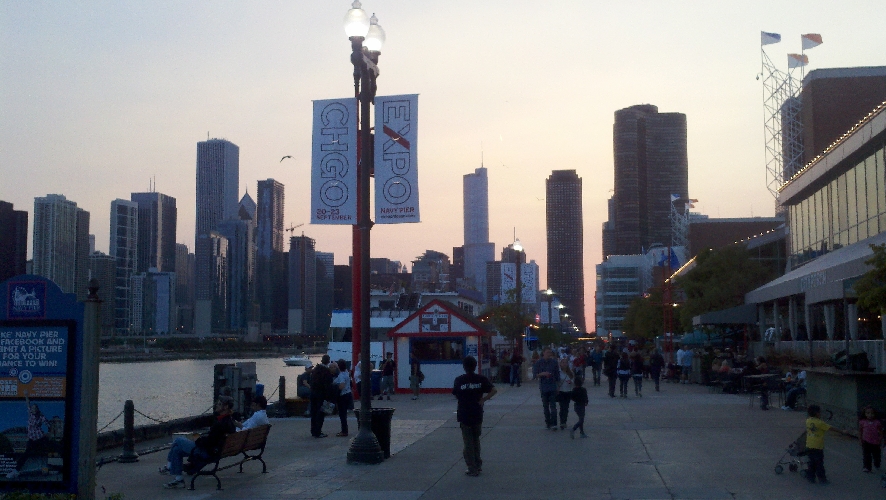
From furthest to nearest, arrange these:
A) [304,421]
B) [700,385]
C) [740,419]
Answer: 1. [700,385]
2. [304,421]
3. [740,419]

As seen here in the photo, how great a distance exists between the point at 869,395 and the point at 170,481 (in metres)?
11.1

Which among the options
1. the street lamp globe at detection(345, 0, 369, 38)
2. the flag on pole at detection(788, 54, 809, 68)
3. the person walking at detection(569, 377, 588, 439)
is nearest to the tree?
the person walking at detection(569, 377, 588, 439)

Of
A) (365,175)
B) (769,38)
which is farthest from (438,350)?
(769,38)

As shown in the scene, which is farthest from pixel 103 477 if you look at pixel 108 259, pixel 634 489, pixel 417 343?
pixel 108 259

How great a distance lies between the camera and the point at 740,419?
778 inches

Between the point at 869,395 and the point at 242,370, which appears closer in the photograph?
the point at 869,395

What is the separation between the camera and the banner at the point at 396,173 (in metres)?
15.1

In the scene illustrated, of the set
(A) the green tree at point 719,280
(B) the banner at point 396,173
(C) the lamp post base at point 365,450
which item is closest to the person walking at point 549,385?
(B) the banner at point 396,173

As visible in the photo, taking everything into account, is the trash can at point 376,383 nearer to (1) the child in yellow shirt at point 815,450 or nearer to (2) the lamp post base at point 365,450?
(2) the lamp post base at point 365,450

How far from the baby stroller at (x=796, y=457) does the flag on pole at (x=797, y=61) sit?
79.3 metres

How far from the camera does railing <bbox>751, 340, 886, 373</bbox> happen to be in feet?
80.5

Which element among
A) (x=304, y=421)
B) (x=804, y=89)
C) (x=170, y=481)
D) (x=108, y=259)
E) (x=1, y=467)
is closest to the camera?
(x=1, y=467)

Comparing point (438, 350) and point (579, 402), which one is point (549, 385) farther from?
point (438, 350)

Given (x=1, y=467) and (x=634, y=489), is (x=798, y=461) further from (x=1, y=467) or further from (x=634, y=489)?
(x=1, y=467)
